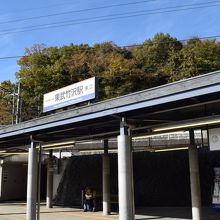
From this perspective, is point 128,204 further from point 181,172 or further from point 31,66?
point 31,66

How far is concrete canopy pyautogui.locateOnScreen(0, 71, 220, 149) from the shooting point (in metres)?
9.93

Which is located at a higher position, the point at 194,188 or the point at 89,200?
the point at 194,188

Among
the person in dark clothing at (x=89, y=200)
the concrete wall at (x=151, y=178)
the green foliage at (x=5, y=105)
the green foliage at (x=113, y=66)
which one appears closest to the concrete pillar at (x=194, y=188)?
the person in dark clothing at (x=89, y=200)

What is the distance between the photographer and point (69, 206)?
85.3ft

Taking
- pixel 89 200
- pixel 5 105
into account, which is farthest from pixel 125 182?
pixel 5 105

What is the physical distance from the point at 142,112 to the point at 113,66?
111ft

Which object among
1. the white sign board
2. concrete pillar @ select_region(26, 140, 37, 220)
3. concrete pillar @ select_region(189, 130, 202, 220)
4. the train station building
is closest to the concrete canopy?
the train station building

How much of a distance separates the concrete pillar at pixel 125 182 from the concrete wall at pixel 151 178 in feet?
44.7

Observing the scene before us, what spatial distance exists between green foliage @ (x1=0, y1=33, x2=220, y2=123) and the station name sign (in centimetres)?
2165

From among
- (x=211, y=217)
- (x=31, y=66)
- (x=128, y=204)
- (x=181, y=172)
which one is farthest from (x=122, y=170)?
(x=31, y=66)

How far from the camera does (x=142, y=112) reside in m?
12.0

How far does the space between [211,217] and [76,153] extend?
13.6m

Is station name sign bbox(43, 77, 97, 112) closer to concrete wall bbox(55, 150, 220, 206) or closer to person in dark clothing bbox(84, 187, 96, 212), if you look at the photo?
person in dark clothing bbox(84, 187, 96, 212)

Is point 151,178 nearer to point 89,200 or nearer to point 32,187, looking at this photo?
point 89,200
